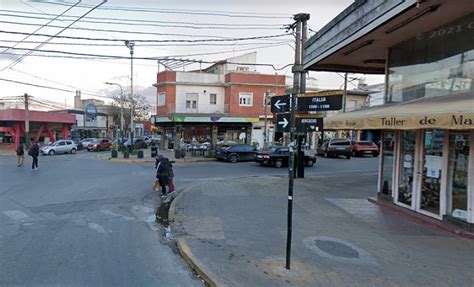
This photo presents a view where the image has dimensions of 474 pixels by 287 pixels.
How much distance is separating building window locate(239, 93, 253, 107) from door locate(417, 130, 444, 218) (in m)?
24.9

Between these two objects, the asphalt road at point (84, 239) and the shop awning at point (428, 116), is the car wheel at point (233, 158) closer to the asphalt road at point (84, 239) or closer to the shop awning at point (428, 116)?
the asphalt road at point (84, 239)

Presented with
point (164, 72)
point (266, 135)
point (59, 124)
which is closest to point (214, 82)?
point (164, 72)

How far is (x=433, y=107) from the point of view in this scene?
6.03m

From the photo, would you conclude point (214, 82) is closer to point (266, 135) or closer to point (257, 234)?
A: point (266, 135)

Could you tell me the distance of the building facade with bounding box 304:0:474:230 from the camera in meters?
6.16

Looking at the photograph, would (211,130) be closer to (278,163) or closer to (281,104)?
(278,163)

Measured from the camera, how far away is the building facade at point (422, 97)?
616cm

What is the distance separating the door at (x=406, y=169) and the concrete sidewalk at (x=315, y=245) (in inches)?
24.5

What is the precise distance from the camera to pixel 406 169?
8.26 metres

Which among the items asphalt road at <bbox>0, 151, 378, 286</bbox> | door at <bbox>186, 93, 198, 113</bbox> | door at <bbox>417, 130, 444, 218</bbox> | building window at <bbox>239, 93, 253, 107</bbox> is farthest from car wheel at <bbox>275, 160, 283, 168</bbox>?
door at <bbox>186, 93, 198, 113</bbox>

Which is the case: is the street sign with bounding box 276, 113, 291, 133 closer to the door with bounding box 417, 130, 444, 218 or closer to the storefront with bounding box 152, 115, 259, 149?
the door with bounding box 417, 130, 444, 218

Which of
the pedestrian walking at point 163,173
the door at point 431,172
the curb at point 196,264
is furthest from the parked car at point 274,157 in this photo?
the curb at point 196,264

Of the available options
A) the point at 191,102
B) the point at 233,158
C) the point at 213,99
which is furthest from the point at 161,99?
the point at 233,158

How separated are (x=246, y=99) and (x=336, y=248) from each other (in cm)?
2708
